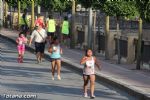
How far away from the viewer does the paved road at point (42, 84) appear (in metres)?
17.2

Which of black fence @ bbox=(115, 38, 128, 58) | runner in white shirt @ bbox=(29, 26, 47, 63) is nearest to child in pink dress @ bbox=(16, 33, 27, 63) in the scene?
runner in white shirt @ bbox=(29, 26, 47, 63)

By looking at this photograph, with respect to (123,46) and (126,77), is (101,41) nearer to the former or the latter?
(123,46)

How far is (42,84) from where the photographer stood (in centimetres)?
1973

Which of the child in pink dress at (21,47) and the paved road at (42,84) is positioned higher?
the child in pink dress at (21,47)

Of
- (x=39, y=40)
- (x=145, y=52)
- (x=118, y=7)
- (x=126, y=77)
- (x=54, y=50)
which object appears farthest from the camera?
(x=118, y=7)

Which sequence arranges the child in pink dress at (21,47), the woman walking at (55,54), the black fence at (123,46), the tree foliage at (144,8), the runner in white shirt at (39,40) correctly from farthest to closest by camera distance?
the child in pink dress at (21,47)
the runner in white shirt at (39,40)
the black fence at (123,46)
the woman walking at (55,54)
the tree foliage at (144,8)

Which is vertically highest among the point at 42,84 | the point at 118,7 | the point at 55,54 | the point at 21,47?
the point at 118,7

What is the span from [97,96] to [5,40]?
2758 cm

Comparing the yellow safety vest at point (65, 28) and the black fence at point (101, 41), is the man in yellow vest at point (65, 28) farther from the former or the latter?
the black fence at point (101, 41)

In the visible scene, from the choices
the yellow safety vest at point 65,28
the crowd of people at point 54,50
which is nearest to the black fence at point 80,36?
the yellow safety vest at point 65,28

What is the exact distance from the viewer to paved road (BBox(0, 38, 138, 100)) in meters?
17.2

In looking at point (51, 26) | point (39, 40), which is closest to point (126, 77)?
point (39, 40)

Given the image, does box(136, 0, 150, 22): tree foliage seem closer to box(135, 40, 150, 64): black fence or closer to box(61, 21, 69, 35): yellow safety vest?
box(135, 40, 150, 64): black fence

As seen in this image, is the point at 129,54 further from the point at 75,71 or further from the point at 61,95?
the point at 61,95
